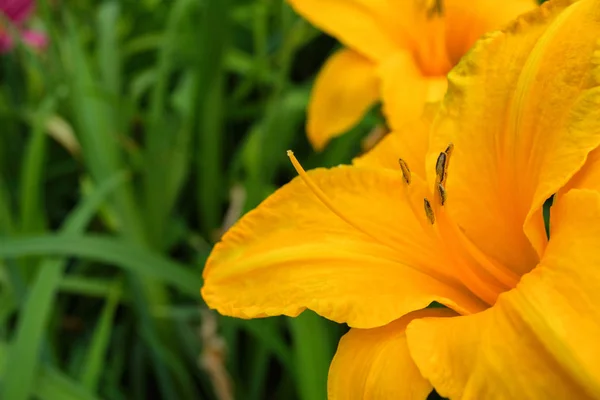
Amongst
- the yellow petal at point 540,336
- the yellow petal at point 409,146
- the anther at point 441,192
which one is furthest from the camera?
the yellow petal at point 409,146

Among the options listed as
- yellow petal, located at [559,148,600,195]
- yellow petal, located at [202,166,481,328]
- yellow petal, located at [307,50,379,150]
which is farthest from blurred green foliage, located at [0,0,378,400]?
yellow petal, located at [559,148,600,195]

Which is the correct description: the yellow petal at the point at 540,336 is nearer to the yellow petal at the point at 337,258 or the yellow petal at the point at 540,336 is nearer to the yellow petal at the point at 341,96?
the yellow petal at the point at 337,258

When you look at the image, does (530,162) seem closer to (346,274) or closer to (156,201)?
(346,274)

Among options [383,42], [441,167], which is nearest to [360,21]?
[383,42]

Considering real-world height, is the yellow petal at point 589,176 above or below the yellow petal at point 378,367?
above

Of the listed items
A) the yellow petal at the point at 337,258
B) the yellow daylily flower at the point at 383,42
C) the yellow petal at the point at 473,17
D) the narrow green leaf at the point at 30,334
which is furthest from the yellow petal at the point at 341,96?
the narrow green leaf at the point at 30,334

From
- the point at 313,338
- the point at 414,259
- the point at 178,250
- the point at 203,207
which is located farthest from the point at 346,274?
the point at 178,250
